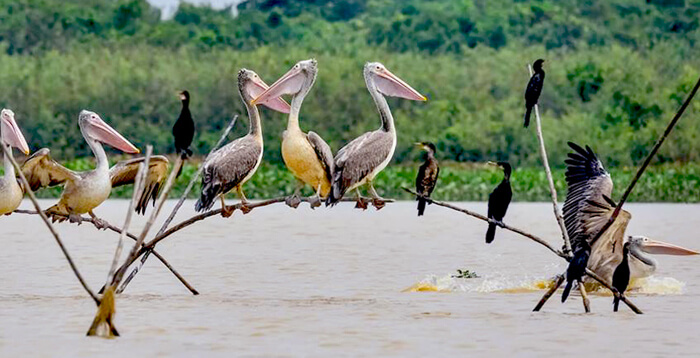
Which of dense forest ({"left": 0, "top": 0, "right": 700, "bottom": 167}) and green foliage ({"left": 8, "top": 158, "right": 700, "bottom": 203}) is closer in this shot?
green foliage ({"left": 8, "top": 158, "right": 700, "bottom": 203})

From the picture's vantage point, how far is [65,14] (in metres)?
47.0

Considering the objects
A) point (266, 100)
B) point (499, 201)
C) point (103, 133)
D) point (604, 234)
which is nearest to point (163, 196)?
point (266, 100)

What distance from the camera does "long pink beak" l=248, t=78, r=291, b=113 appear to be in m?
10.6

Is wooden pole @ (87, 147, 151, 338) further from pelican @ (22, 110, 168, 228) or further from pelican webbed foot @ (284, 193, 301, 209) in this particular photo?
pelican @ (22, 110, 168, 228)

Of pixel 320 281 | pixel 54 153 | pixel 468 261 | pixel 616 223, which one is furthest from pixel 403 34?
pixel 616 223

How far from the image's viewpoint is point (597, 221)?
35.4ft

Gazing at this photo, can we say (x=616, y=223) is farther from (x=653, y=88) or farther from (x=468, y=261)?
(x=653, y=88)

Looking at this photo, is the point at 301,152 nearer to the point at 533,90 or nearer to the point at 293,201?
the point at 293,201

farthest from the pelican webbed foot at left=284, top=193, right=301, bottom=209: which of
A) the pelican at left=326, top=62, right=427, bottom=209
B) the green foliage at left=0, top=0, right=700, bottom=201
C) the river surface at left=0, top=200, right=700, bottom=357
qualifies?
the green foliage at left=0, top=0, right=700, bottom=201

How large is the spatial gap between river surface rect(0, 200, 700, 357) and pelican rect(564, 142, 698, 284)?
11.4 inches

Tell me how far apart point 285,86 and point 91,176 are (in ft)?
4.45

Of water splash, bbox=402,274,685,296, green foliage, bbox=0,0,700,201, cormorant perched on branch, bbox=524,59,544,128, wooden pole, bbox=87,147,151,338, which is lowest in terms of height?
green foliage, bbox=0,0,700,201

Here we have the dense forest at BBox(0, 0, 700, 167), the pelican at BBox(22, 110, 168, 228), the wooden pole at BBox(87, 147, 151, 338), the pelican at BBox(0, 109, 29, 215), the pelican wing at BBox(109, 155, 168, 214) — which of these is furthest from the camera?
the dense forest at BBox(0, 0, 700, 167)

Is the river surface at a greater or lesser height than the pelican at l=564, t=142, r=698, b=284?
lesser
